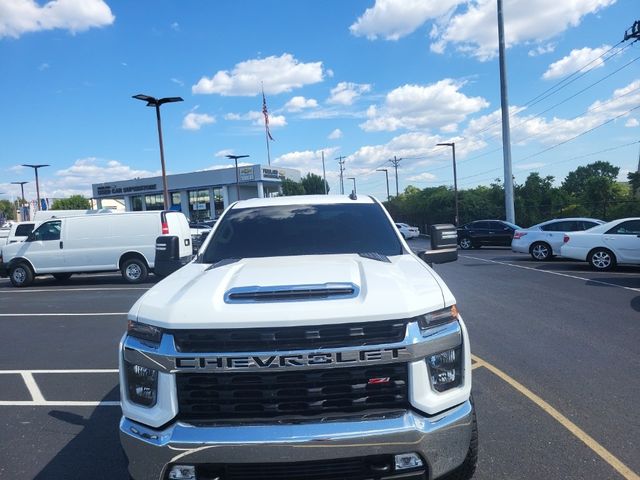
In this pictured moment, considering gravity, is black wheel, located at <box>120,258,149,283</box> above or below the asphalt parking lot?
above

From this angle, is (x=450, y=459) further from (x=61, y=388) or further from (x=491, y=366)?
(x=61, y=388)

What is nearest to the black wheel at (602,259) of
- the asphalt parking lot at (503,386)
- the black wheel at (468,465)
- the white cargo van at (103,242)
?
the asphalt parking lot at (503,386)

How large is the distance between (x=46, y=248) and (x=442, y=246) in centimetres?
1426

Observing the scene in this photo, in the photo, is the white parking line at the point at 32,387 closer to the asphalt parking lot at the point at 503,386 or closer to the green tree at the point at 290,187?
the asphalt parking lot at the point at 503,386

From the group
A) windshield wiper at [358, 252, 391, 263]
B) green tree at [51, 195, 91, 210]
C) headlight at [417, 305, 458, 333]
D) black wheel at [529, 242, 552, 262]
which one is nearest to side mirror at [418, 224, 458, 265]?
windshield wiper at [358, 252, 391, 263]

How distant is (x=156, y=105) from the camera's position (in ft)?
74.0

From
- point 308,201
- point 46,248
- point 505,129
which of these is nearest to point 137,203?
point 505,129

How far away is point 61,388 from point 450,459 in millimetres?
4623

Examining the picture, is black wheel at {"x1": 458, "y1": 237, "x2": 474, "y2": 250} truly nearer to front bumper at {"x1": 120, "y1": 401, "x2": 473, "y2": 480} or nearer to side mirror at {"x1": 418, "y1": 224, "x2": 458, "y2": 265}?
side mirror at {"x1": 418, "y1": 224, "x2": 458, "y2": 265}

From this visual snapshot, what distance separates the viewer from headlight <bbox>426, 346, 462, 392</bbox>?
2.71 meters

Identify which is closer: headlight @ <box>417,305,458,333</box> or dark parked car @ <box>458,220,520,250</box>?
headlight @ <box>417,305,458,333</box>

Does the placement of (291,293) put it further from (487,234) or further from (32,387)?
(487,234)

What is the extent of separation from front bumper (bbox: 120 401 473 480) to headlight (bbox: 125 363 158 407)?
145 mm

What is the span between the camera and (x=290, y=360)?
2.59 meters
